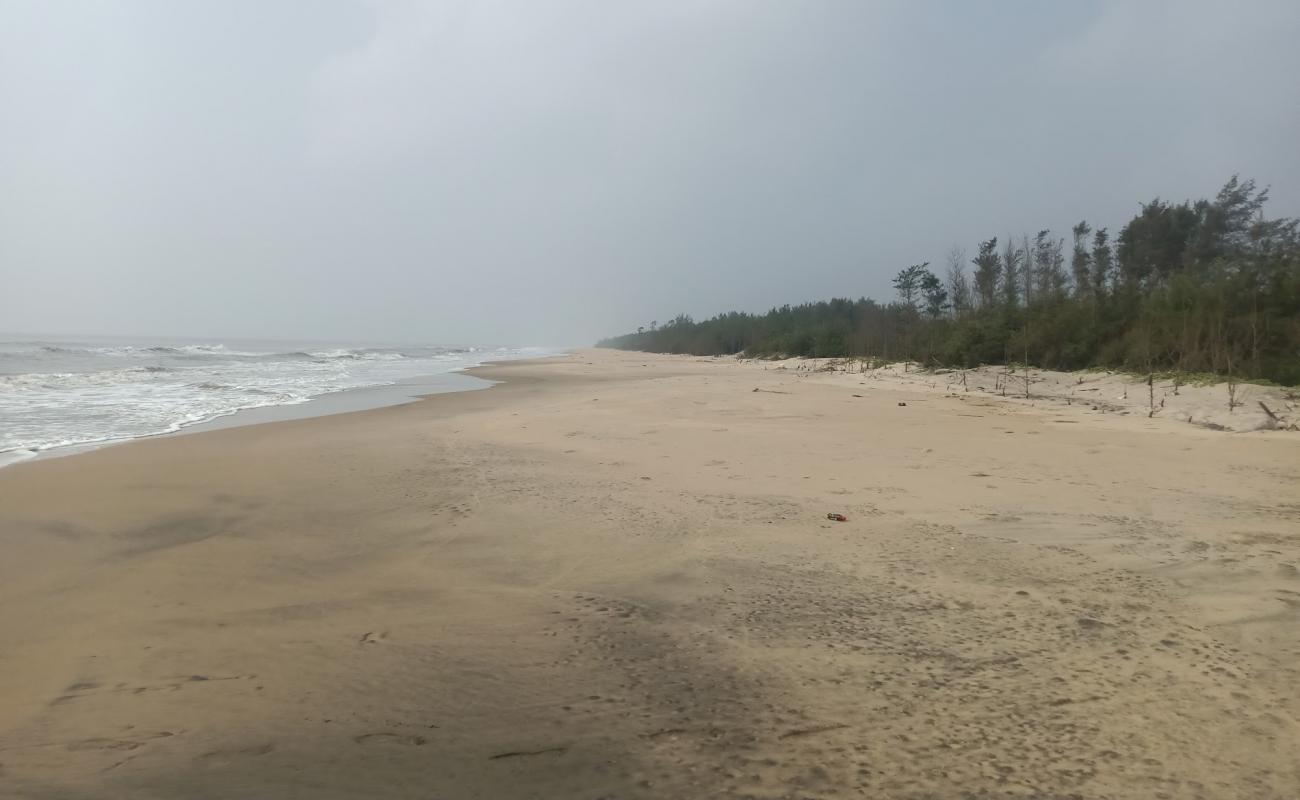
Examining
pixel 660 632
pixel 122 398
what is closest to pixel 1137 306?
pixel 660 632

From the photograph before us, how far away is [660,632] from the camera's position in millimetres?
3025

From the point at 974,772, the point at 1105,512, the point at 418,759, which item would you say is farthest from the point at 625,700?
the point at 1105,512

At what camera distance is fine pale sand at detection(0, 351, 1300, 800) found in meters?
2.06

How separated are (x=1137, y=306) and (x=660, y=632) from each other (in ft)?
63.2

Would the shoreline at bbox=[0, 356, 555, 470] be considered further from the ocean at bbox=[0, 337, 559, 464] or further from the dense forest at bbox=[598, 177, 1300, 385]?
the dense forest at bbox=[598, 177, 1300, 385]

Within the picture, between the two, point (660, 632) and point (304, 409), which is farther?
point (304, 409)

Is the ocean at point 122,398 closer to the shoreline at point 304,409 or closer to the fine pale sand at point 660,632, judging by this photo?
the shoreline at point 304,409

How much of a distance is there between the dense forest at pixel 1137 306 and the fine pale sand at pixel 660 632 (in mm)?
8893

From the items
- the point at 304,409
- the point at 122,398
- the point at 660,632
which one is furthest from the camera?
the point at 122,398

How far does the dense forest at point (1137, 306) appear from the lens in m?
13.1

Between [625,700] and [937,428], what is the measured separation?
26.0 feet

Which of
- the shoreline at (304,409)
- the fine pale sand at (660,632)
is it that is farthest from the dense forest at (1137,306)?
the shoreline at (304,409)

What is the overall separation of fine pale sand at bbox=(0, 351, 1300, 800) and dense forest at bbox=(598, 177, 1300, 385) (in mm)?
8893

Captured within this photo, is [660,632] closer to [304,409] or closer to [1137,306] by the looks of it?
[304,409]
